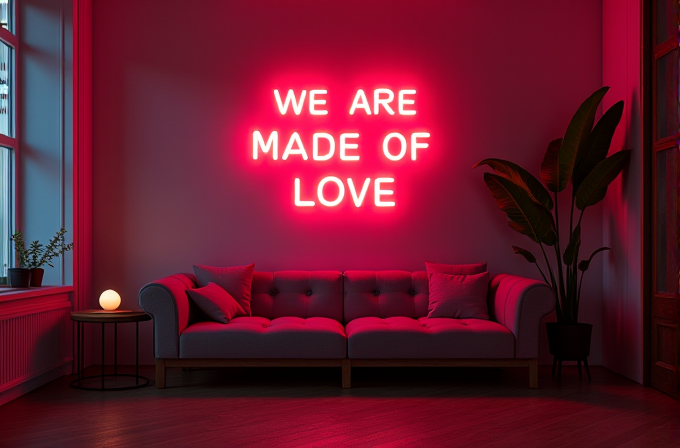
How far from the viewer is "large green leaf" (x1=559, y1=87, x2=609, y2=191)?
4.61 metres

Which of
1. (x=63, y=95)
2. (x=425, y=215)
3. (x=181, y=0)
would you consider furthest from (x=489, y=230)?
(x=63, y=95)

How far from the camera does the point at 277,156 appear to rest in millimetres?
5203

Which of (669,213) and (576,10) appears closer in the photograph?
(669,213)

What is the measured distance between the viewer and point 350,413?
3648 mm

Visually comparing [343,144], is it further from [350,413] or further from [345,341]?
[350,413]

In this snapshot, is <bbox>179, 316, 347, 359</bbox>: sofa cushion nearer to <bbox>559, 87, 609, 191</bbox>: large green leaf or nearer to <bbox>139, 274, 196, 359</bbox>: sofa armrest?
<bbox>139, 274, 196, 359</bbox>: sofa armrest

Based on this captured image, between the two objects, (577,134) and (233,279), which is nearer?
(577,134)

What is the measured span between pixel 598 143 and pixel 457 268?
1.35 metres

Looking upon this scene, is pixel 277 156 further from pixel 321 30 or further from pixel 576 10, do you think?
pixel 576 10

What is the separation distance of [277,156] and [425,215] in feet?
4.13

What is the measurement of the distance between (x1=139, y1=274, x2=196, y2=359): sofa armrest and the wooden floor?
28cm

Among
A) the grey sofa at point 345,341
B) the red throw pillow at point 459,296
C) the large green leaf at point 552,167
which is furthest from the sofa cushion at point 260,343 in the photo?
the large green leaf at point 552,167

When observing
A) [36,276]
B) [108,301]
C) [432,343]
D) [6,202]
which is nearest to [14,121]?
[6,202]

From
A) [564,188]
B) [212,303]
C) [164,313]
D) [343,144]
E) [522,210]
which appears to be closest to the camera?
[164,313]
